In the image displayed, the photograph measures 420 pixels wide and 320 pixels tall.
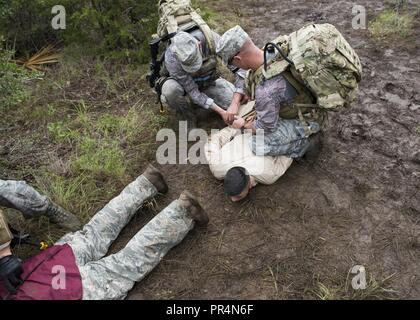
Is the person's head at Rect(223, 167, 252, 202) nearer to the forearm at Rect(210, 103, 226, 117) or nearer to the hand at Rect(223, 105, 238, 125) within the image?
the hand at Rect(223, 105, 238, 125)

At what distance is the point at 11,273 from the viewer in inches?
108

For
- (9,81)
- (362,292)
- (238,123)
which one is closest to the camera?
(362,292)

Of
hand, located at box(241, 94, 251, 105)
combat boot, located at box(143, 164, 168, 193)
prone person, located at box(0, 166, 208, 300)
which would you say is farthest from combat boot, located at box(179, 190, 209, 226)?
hand, located at box(241, 94, 251, 105)

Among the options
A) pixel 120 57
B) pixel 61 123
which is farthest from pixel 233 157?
pixel 120 57

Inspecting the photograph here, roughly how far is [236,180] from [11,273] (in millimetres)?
1710

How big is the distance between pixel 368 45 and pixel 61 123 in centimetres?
387

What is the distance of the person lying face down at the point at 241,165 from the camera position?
134 inches

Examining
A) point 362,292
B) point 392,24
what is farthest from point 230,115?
point 392,24

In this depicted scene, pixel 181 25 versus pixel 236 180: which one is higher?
pixel 181 25

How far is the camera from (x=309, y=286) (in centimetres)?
296

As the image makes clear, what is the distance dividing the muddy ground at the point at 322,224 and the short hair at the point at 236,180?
9.3 inches

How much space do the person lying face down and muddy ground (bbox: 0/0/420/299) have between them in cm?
12

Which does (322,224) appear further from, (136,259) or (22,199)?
(22,199)
